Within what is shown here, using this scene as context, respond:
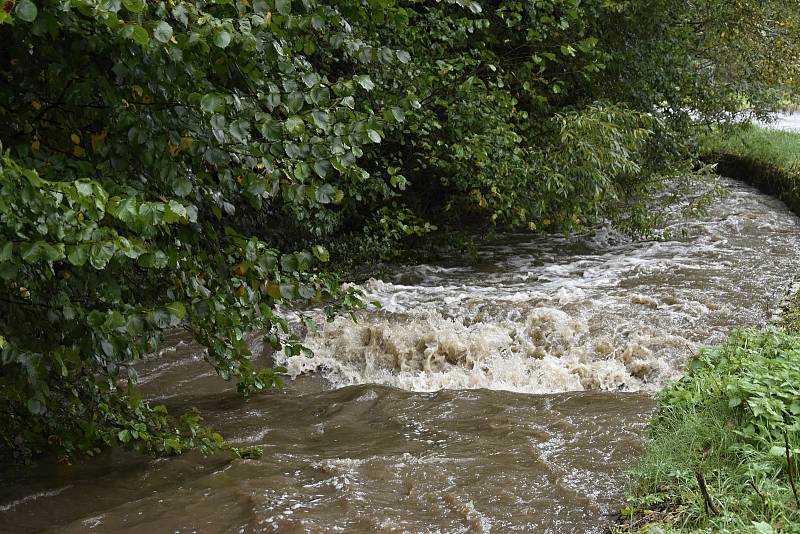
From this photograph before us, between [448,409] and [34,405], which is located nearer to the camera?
[34,405]

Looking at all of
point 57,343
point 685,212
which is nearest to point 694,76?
point 685,212

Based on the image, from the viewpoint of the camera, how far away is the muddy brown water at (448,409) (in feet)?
14.6

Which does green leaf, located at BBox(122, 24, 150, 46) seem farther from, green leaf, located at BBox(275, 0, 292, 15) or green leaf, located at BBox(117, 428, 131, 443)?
green leaf, located at BBox(117, 428, 131, 443)

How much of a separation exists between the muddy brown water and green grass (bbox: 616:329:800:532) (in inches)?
15.7

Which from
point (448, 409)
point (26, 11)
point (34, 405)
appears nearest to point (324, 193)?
point (26, 11)

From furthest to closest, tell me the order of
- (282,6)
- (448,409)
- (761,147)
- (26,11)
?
(761,147) → (448,409) → (282,6) → (26,11)

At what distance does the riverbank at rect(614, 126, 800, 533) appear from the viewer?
3.38 meters

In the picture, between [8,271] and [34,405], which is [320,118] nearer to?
[8,271]

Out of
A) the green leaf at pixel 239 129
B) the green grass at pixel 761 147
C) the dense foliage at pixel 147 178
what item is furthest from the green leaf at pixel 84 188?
the green grass at pixel 761 147

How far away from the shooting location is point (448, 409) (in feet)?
20.6

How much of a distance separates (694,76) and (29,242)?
38.8 ft

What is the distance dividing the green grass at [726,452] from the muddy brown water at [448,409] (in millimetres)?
398

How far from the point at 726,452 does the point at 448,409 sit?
2.71m

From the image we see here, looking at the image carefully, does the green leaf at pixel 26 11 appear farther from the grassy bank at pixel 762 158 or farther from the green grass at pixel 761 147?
the green grass at pixel 761 147
